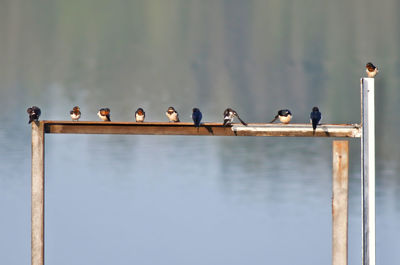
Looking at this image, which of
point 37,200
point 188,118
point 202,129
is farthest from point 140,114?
point 188,118

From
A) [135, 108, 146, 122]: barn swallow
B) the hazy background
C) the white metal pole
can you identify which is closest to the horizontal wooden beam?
the white metal pole

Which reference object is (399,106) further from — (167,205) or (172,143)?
(167,205)

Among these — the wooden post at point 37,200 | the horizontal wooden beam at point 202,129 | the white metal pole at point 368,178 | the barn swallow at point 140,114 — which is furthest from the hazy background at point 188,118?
the white metal pole at point 368,178

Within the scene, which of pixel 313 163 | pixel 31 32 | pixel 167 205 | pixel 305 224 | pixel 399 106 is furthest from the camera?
pixel 31 32

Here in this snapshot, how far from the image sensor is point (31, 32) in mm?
53125

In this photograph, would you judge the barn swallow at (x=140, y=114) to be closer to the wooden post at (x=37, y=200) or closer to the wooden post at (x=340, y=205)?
the wooden post at (x=37, y=200)

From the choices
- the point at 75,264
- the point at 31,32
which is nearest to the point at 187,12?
the point at 31,32

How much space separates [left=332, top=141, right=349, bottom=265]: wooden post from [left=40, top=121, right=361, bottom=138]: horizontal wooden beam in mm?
377

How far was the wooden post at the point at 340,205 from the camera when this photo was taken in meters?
15.1

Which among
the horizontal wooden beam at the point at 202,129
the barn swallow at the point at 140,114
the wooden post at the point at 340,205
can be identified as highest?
the barn swallow at the point at 140,114

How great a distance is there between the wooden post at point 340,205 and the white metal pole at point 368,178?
0.34 meters

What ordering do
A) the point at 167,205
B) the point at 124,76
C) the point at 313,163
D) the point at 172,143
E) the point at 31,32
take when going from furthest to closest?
the point at 31,32, the point at 124,76, the point at 172,143, the point at 313,163, the point at 167,205

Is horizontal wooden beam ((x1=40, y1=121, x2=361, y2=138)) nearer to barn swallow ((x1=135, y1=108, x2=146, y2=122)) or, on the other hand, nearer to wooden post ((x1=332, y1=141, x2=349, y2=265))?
wooden post ((x1=332, y1=141, x2=349, y2=265))

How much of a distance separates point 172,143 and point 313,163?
6337 mm
